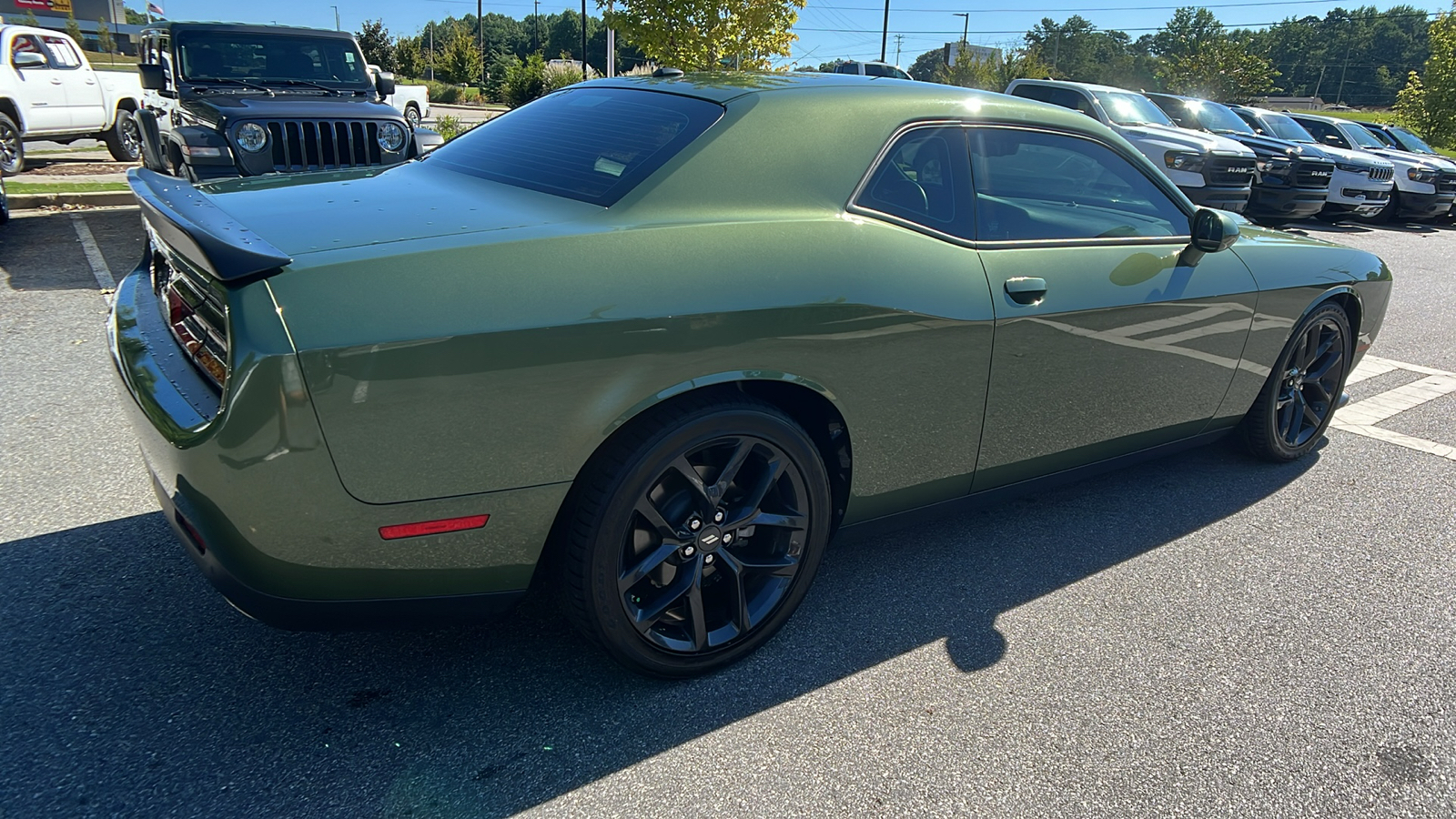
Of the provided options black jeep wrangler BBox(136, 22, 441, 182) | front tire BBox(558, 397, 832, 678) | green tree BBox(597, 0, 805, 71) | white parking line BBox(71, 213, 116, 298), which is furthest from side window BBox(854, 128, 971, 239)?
green tree BBox(597, 0, 805, 71)

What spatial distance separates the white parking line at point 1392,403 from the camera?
481 cm

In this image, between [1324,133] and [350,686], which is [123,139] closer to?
[350,686]

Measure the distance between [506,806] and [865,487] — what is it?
50.6 inches

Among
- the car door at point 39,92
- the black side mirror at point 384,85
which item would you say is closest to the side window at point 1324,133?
the black side mirror at point 384,85

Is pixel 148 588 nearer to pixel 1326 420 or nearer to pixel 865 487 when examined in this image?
pixel 865 487

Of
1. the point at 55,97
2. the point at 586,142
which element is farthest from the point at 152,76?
the point at 586,142

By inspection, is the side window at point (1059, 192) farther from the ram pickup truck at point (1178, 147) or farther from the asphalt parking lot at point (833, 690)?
the ram pickup truck at point (1178, 147)

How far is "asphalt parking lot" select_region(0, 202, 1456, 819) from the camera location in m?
2.12

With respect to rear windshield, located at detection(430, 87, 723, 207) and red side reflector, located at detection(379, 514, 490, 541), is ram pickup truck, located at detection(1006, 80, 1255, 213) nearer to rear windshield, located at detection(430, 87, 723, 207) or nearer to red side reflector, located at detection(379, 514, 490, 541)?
rear windshield, located at detection(430, 87, 723, 207)

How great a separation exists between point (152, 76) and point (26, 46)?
616 centimetres

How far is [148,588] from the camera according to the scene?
2764mm

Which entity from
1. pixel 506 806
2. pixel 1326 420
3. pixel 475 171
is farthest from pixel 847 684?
pixel 1326 420

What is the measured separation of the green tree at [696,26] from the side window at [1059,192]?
1200 cm

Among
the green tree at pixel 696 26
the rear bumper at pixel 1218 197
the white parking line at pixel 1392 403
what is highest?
the green tree at pixel 696 26
